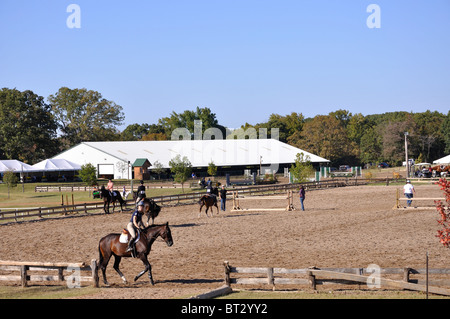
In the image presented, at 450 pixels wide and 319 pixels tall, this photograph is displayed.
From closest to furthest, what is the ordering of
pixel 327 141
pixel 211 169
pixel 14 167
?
pixel 211 169 → pixel 14 167 → pixel 327 141

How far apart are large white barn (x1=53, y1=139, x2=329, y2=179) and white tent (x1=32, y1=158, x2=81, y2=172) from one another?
2249mm

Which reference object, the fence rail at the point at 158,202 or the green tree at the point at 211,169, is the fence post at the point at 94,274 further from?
the green tree at the point at 211,169

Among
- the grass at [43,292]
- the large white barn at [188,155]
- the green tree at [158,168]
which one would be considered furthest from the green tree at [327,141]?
the grass at [43,292]

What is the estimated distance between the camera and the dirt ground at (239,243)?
16.6m

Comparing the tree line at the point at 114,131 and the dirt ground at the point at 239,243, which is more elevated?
the tree line at the point at 114,131

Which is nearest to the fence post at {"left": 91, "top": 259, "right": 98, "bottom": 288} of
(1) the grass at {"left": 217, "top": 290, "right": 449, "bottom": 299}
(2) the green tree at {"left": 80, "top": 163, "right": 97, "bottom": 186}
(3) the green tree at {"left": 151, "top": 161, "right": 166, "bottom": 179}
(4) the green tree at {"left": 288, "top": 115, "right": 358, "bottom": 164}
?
(1) the grass at {"left": 217, "top": 290, "right": 449, "bottom": 299}

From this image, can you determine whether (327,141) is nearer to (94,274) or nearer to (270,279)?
(270,279)

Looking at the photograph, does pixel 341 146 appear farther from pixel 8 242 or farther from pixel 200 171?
pixel 8 242

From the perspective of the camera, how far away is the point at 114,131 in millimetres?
124125

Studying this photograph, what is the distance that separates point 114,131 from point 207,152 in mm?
40012

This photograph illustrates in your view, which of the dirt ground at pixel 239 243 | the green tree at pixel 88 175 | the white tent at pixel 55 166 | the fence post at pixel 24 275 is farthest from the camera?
the white tent at pixel 55 166

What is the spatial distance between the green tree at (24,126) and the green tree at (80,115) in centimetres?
1531

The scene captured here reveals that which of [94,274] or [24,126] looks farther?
[24,126]


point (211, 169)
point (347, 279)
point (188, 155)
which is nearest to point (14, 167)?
point (188, 155)
